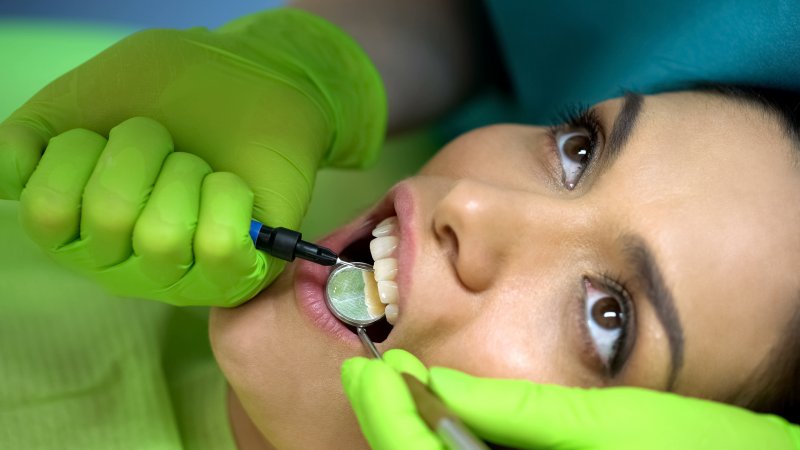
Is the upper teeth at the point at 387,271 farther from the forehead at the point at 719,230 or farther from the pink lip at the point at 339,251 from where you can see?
the forehead at the point at 719,230

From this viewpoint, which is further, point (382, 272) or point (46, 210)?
point (382, 272)

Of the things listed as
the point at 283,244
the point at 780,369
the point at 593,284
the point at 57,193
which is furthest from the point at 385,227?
the point at 780,369

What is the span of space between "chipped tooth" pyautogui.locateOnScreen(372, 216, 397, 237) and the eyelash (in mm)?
239

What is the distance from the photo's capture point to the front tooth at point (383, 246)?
1.04m

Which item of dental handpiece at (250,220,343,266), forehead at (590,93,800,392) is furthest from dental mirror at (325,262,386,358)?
forehead at (590,93,800,392)

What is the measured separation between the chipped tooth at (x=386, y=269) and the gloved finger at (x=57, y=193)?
361mm

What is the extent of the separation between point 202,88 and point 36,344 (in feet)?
1.41

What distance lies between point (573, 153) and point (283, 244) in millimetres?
458

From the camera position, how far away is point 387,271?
101 centimetres

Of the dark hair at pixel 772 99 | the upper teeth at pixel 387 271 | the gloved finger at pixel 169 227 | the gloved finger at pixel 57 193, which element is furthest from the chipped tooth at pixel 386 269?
the dark hair at pixel 772 99

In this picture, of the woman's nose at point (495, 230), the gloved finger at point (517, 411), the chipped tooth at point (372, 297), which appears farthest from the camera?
the chipped tooth at point (372, 297)

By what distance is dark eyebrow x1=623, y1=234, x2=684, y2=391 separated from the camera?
0.91 m

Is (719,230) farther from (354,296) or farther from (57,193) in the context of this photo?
(57,193)

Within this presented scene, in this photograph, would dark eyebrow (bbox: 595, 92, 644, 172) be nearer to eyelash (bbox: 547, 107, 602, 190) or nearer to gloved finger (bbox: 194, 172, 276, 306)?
eyelash (bbox: 547, 107, 602, 190)
